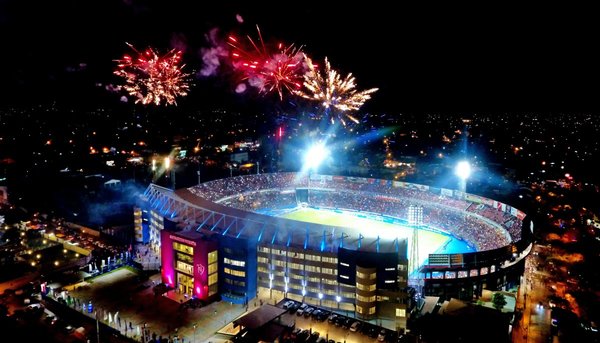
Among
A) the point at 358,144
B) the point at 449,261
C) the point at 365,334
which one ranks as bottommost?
the point at 365,334

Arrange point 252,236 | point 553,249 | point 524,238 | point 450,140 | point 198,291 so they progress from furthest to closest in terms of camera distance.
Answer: point 450,140 → point 553,249 → point 524,238 → point 252,236 → point 198,291

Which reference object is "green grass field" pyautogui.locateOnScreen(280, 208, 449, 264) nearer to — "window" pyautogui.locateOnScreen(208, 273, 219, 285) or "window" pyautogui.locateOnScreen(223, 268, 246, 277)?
"window" pyautogui.locateOnScreen(223, 268, 246, 277)

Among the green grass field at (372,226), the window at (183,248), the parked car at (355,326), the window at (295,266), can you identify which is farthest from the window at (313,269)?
the green grass field at (372,226)

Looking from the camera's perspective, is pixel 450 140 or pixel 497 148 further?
pixel 450 140

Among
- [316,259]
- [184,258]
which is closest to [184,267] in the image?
[184,258]

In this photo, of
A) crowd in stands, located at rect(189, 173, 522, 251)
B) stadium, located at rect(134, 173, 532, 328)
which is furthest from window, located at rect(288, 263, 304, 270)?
crowd in stands, located at rect(189, 173, 522, 251)

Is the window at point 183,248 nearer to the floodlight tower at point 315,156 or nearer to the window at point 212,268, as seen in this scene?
the window at point 212,268

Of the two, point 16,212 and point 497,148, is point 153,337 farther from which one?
point 497,148

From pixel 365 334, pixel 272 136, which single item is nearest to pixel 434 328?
pixel 365 334
